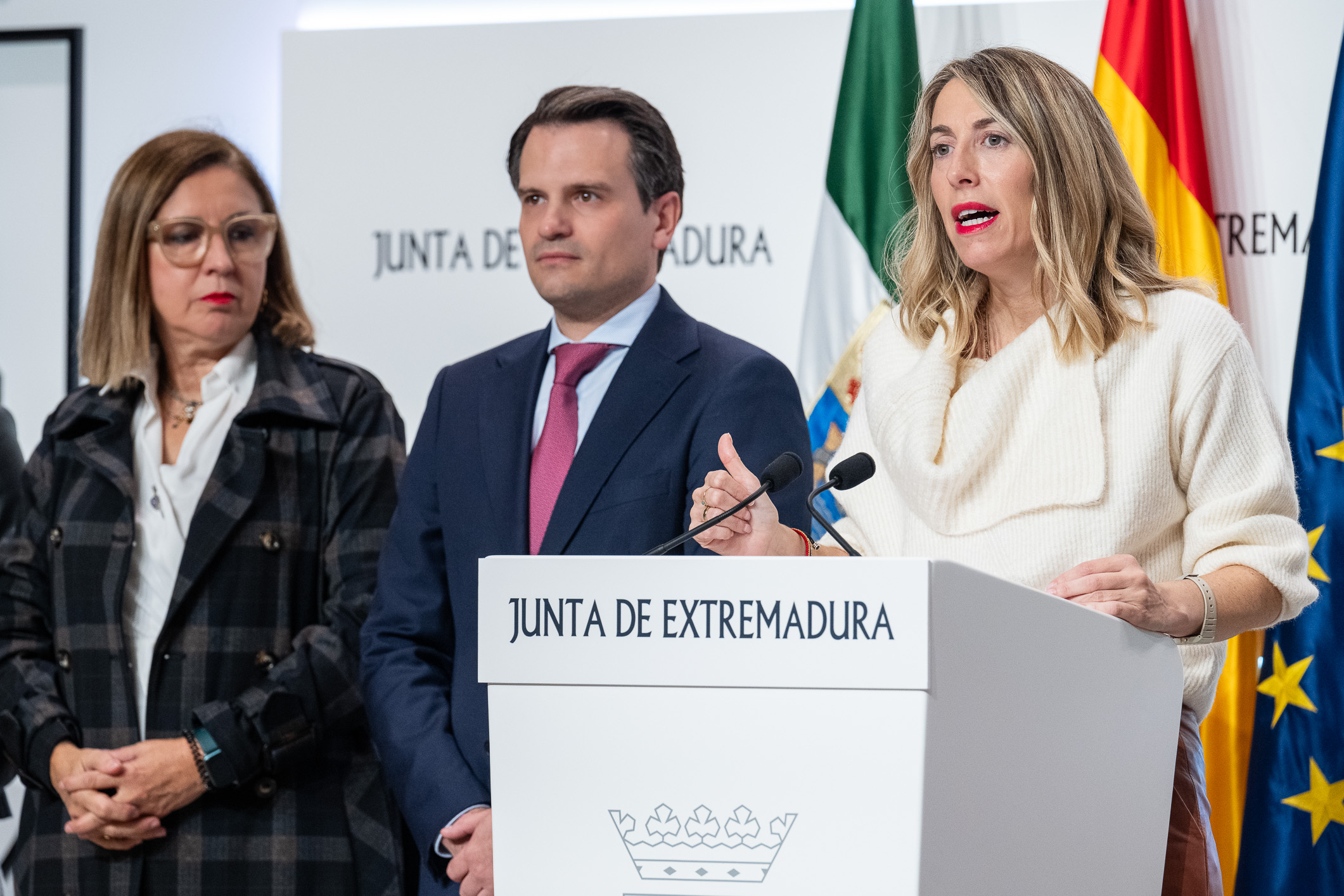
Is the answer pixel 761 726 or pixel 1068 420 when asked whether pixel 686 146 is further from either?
pixel 761 726

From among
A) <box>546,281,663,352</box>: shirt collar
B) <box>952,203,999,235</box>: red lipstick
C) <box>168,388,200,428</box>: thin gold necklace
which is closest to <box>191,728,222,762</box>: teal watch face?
<box>168,388,200,428</box>: thin gold necklace

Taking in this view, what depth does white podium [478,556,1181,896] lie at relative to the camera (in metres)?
1.08

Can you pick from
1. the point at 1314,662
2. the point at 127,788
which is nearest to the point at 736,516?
the point at 127,788

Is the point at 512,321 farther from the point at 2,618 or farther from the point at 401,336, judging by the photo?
the point at 2,618

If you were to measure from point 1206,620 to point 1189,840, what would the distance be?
0.87 feet

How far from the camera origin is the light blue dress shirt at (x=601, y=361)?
91.9 inches

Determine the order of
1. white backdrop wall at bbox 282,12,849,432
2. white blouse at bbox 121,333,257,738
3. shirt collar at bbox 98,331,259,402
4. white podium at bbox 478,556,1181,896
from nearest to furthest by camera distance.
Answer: white podium at bbox 478,556,1181,896
white blouse at bbox 121,333,257,738
shirt collar at bbox 98,331,259,402
white backdrop wall at bbox 282,12,849,432

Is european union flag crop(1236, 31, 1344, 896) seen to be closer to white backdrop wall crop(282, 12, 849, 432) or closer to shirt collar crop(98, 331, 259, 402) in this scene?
white backdrop wall crop(282, 12, 849, 432)

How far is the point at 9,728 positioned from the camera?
2.56 metres

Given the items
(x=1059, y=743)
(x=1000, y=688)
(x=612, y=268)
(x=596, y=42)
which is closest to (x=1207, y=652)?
(x=1059, y=743)

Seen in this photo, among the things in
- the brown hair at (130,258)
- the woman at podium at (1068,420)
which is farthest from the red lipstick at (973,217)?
the brown hair at (130,258)

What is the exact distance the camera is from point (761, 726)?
1117mm

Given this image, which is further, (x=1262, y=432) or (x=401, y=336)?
(x=401, y=336)

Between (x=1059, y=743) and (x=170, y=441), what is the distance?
197 cm
